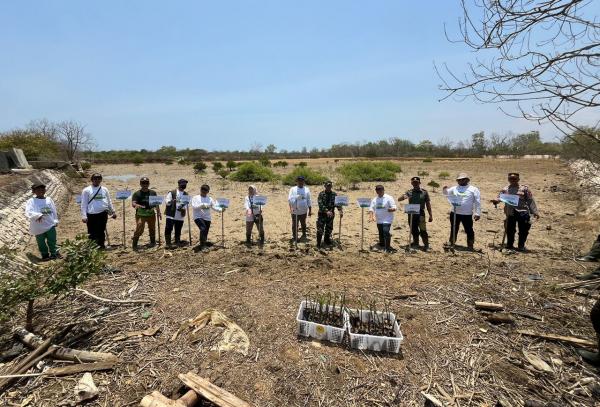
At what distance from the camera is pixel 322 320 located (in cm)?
422

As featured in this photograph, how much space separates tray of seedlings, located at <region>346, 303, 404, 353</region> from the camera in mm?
3707

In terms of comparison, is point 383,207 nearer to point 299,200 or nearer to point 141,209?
point 299,200

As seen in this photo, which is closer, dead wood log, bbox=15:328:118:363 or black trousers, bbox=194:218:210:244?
dead wood log, bbox=15:328:118:363

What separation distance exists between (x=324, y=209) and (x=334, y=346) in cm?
439

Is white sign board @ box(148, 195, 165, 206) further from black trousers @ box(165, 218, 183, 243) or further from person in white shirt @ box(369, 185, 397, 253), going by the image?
person in white shirt @ box(369, 185, 397, 253)

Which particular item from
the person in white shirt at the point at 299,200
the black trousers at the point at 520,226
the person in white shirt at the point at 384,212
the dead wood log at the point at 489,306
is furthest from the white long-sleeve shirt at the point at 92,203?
the black trousers at the point at 520,226

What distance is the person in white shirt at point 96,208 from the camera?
7414 millimetres

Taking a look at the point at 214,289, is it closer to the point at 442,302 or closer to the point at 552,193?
the point at 442,302

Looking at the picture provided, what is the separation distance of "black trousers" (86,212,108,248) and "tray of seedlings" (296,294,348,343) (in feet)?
17.6

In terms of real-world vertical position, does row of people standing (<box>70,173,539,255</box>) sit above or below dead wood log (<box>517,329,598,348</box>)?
above

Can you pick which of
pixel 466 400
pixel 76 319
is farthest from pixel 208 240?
pixel 466 400

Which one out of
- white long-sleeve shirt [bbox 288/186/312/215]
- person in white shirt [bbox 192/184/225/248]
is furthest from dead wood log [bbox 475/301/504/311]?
person in white shirt [bbox 192/184/225/248]

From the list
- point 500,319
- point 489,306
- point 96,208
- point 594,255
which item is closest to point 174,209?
point 96,208

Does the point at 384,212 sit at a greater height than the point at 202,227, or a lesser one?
greater
